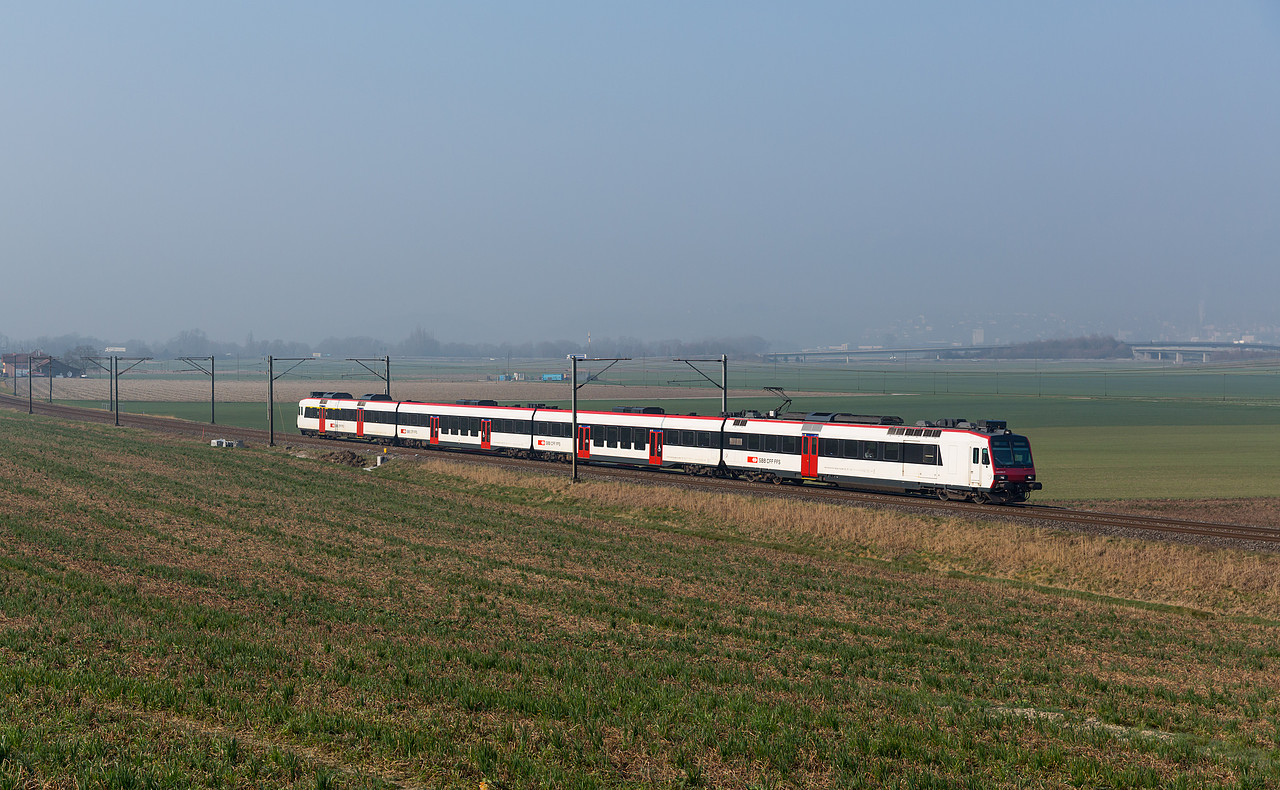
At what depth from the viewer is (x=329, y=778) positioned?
10.6 meters

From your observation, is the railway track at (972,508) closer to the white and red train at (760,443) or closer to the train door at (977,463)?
the white and red train at (760,443)

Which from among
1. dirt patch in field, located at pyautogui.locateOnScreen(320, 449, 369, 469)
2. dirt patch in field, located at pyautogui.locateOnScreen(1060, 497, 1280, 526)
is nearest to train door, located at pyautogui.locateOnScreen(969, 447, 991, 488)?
dirt patch in field, located at pyautogui.locateOnScreen(1060, 497, 1280, 526)

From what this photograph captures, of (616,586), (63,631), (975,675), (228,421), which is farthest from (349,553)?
(228,421)

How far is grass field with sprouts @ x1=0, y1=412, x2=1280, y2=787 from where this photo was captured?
11805mm

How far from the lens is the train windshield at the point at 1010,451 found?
41.2 m

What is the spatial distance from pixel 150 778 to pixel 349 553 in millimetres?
20003

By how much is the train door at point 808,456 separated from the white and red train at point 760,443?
49mm

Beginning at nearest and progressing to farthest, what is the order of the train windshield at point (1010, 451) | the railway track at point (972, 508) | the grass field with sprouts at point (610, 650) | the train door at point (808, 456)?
1. the grass field with sprouts at point (610, 650)
2. the railway track at point (972, 508)
3. the train windshield at point (1010, 451)
4. the train door at point (808, 456)

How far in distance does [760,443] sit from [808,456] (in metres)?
3.20

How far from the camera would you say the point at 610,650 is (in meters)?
19.2

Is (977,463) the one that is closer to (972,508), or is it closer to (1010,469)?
(1010,469)

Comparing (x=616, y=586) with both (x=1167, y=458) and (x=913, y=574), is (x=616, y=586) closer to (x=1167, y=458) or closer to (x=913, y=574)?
(x=913, y=574)

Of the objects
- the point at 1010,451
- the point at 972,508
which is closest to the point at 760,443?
the point at 972,508

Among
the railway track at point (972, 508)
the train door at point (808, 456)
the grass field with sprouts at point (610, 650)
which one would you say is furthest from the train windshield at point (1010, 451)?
the train door at point (808, 456)
